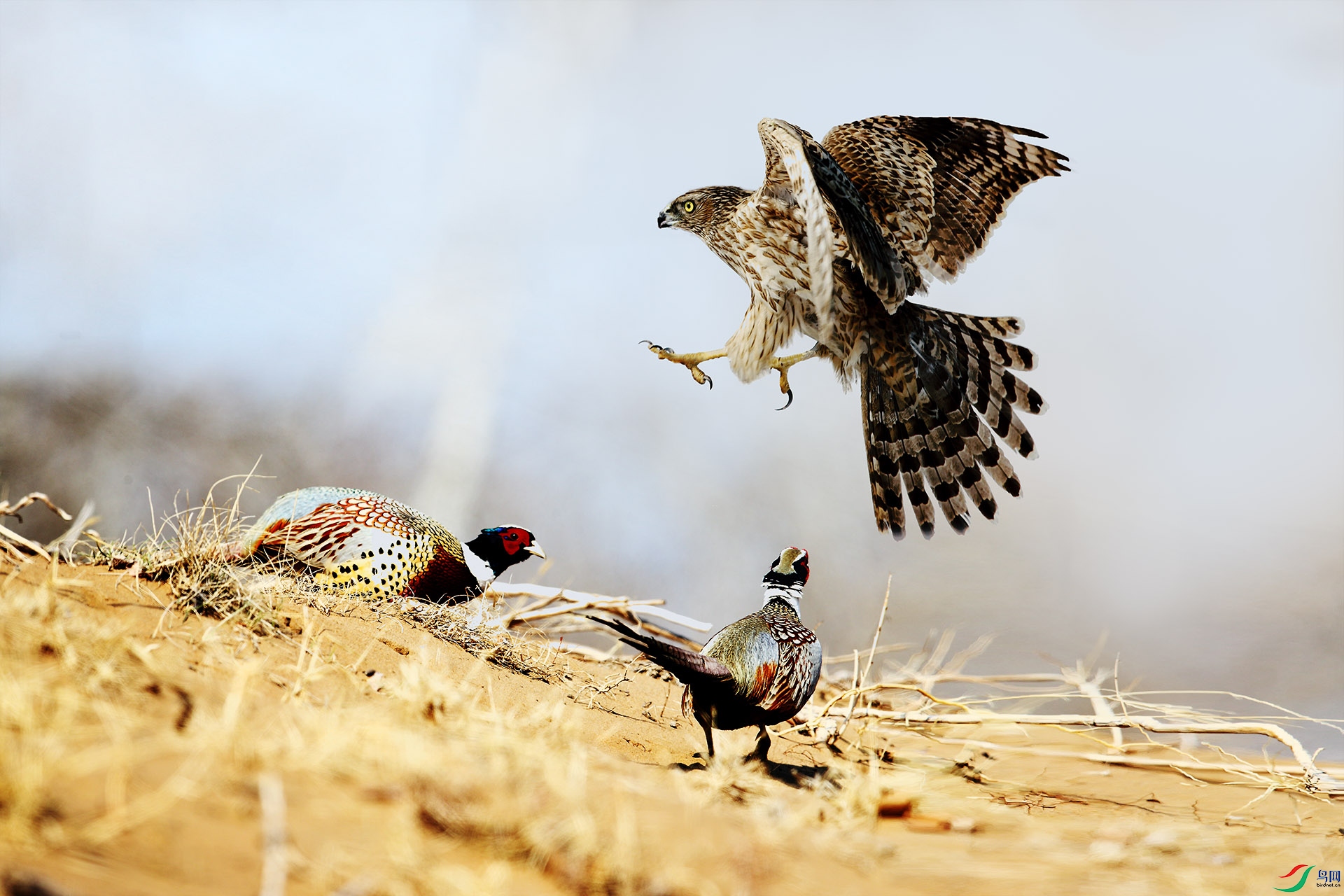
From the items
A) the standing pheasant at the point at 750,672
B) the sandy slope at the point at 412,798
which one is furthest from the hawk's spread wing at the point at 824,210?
the sandy slope at the point at 412,798

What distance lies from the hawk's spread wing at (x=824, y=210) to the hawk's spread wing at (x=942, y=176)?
0.13 metres

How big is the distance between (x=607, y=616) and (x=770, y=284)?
199 centimetres

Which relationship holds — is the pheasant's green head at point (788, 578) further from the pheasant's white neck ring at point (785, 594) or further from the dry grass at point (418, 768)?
the dry grass at point (418, 768)

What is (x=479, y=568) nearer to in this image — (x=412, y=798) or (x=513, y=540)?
(x=513, y=540)

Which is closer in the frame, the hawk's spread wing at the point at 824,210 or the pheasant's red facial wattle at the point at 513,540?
the hawk's spread wing at the point at 824,210

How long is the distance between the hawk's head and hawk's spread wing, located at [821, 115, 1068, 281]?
0.53 meters

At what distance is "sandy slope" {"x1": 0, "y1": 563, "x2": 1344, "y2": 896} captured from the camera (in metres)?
1.11

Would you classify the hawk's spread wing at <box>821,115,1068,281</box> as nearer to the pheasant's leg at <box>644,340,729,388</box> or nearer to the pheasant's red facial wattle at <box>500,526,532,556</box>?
the pheasant's leg at <box>644,340,729,388</box>

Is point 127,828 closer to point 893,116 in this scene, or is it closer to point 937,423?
point 937,423

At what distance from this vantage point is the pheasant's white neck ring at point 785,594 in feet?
9.48

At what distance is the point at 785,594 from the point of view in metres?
2.90

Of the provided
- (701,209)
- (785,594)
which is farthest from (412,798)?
(701,209)

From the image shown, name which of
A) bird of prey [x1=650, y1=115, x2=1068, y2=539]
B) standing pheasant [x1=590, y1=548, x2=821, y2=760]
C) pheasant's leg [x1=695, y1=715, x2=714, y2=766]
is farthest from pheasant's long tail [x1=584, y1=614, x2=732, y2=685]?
bird of prey [x1=650, y1=115, x2=1068, y2=539]

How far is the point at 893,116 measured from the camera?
3439 mm
